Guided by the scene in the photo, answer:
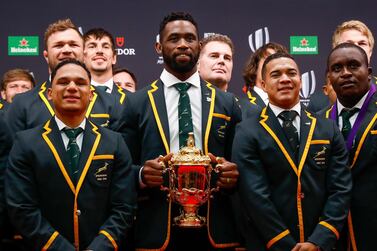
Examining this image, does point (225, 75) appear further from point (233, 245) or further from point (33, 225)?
point (33, 225)

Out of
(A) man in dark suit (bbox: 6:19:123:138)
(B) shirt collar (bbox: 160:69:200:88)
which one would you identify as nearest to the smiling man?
(A) man in dark suit (bbox: 6:19:123:138)

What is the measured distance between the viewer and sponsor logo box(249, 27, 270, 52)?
18.8 ft

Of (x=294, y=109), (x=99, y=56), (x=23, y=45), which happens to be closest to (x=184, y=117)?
(x=294, y=109)

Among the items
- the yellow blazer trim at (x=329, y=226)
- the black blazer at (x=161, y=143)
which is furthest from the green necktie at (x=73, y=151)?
the yellow blazer trim at (x=329, y=226)

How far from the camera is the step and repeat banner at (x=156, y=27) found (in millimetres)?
5734

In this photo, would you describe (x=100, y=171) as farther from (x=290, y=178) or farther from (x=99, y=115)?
(x=290, y=178)

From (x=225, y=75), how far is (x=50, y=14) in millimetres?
2082

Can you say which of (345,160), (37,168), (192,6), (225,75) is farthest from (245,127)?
(192,6)

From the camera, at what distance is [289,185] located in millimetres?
3031

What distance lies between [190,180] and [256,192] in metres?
0.31

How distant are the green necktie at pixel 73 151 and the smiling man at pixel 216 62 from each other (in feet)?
5.05

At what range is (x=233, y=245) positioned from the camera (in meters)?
3.15

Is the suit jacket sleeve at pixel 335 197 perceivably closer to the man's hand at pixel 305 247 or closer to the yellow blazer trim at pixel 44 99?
the man's hand at pixel 305 247

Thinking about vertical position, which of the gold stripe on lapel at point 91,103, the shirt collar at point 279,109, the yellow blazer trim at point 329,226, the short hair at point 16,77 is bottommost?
the yellow blazer trim at point 329,226
